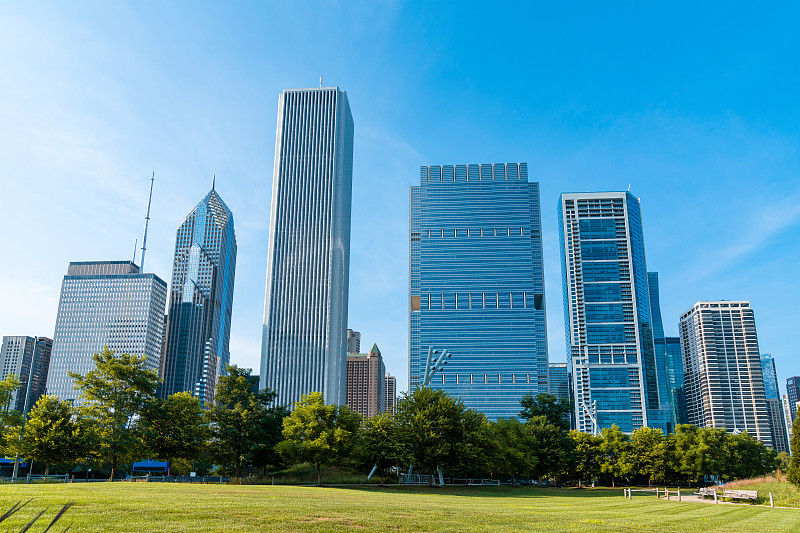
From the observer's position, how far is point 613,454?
79812 mm

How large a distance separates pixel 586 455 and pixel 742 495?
1767 inches

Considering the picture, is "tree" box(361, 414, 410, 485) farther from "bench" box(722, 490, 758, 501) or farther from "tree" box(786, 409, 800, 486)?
"tree" box(786, 409, 800, 486)

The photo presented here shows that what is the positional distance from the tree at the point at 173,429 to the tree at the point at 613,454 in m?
52.9

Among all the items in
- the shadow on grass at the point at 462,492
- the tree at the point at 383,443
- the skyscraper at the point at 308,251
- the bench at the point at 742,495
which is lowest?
the shadow on grass at the point at 462,492

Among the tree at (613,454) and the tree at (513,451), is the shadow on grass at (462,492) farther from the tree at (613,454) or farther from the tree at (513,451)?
the tree at (613,454)

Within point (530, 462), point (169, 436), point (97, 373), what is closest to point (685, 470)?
Result: point (530, 462)

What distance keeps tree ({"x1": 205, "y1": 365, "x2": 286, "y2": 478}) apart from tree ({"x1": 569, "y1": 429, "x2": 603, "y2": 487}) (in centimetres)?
4145

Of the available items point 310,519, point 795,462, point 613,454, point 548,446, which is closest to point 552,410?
point 613,454

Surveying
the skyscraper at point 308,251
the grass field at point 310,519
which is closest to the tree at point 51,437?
the grass field at point 310,519

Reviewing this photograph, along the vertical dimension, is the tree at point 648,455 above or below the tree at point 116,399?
below

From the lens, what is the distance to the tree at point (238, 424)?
6172cm

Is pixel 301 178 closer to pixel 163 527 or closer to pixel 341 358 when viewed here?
pixel 341 358

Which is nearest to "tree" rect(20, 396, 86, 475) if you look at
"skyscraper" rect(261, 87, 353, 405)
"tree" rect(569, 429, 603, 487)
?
"tree" rect(569, 429, 603, 487)

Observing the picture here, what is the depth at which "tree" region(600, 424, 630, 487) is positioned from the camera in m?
75.7
